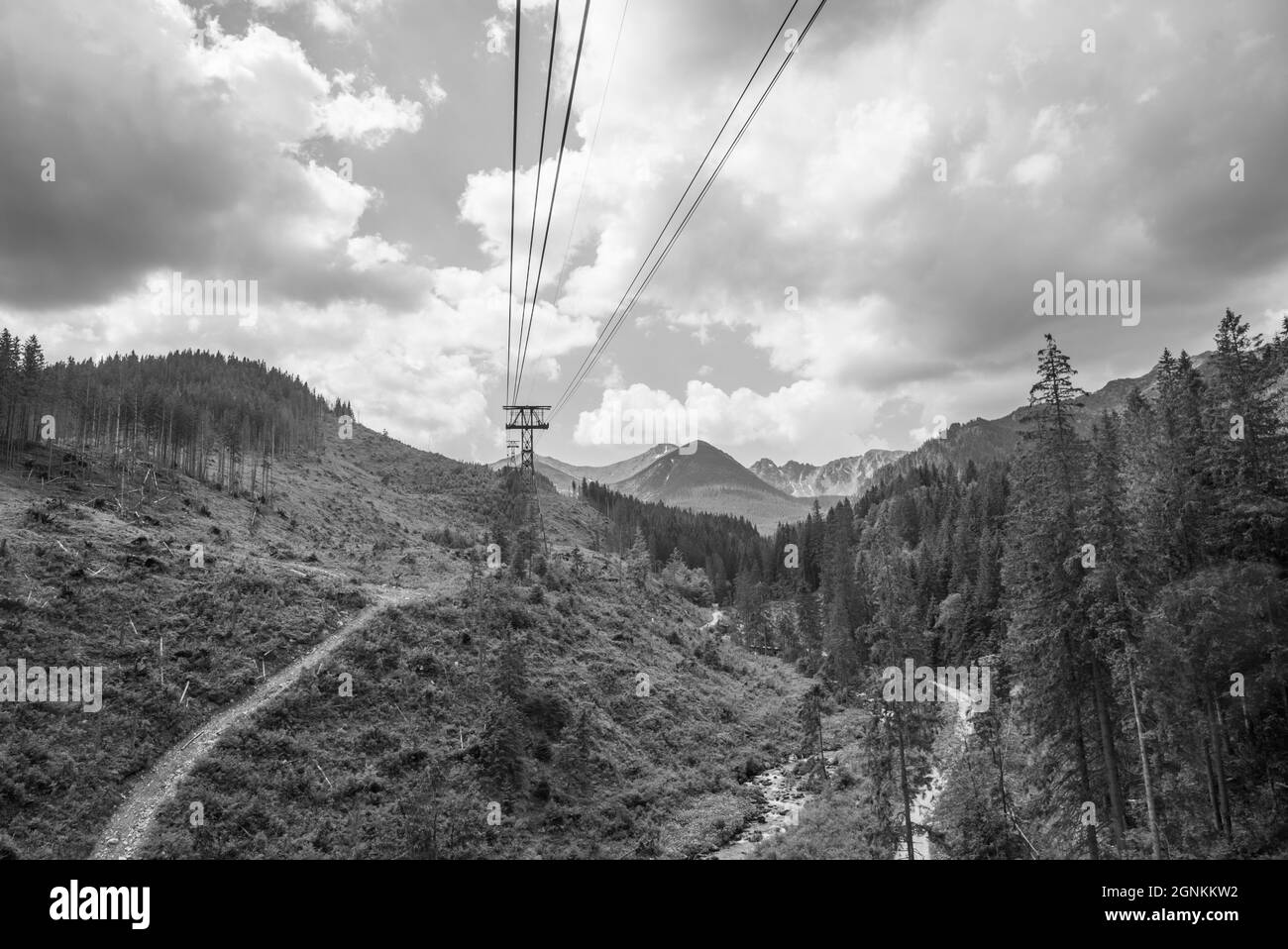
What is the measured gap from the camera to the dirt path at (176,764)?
767 inches

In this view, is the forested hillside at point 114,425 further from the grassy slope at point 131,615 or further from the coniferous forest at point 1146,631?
the coniferous forest at point 1146,631

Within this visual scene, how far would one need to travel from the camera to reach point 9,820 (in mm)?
19266

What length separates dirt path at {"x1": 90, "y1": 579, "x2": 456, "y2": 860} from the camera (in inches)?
767

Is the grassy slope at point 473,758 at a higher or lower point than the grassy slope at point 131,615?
lower

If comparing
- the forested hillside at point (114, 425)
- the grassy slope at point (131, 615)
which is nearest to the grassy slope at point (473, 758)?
the grassy slope at point (131, 615)

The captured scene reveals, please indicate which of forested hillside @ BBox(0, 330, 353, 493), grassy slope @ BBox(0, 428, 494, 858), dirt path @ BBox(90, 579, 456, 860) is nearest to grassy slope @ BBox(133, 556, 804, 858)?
dirt path @ BBox(90, 579, 456, 860)

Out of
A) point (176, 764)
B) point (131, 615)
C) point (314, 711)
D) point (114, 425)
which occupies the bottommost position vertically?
point (176, 764)

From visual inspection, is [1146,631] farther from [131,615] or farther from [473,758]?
[131,615]

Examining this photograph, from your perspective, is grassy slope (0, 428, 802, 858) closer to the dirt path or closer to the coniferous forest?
the dirt path

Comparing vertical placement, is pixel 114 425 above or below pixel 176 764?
above

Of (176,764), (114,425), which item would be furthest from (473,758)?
(114,425)

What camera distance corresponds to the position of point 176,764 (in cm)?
2328
